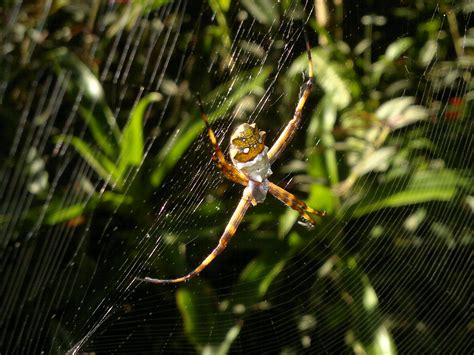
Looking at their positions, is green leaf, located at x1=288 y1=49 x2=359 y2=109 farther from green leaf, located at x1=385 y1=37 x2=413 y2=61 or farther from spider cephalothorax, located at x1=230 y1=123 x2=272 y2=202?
spider cephalothorax, located at x1=230 y1=123 x2=272 y2=202

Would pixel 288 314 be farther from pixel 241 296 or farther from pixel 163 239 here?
pixel 163 239

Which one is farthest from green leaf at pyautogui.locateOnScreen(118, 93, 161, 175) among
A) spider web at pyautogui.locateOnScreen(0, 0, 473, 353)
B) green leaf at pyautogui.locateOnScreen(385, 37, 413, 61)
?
green leaf at pyautogui.locateOnScreen(385, 37, 413, 61)

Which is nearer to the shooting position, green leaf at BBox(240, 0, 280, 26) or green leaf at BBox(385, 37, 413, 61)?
green leaf at BBox(240, 0, 280, 26)

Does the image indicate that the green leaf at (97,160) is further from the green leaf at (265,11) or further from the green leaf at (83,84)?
the green leaf at (265,11)

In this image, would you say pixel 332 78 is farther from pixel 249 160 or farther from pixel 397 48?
pixel 249 160

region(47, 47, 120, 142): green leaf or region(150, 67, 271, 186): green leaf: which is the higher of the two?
region(47, 47, 120, 142): green leaf

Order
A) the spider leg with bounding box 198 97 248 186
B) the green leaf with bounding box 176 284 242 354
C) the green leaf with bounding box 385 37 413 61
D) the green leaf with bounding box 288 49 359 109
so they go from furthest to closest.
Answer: the green leaf with bounding box 385 37 413 61
the green leaf with bounding box 288 49 359 109
the green leaf with bounding box 176 284 242 354
the spider leg with bounding box 198 97 248 186

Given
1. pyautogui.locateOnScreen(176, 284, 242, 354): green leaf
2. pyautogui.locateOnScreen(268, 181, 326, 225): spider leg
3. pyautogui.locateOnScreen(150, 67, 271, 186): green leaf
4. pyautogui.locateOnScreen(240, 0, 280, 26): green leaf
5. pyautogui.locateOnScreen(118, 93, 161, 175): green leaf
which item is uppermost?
pyautogui.locateOnScreen(240, 0, 280, 26): green leaf

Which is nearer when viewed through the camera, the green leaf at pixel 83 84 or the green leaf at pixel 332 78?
the green leaf at pixel 83 84

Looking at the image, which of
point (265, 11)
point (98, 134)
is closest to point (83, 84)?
point (98, 134)

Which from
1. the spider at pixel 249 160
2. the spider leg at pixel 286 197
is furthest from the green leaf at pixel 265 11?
the spider leg at pixel 286 197
